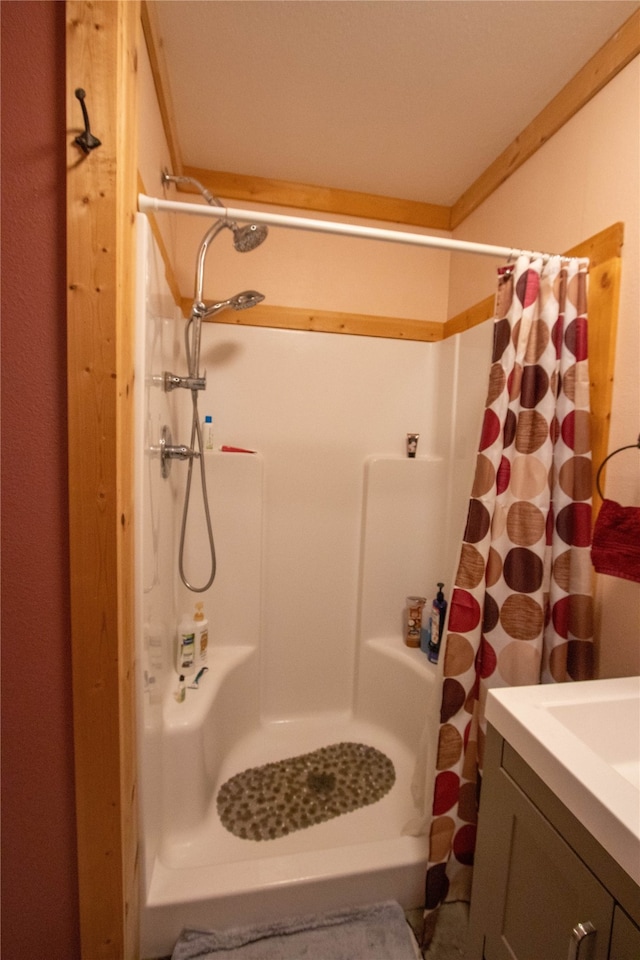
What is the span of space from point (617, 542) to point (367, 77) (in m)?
1.54

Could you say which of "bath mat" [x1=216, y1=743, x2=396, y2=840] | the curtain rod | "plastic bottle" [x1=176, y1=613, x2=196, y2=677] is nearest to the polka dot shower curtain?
the curtain rod

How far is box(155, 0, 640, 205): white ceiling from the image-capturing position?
112 centimetres

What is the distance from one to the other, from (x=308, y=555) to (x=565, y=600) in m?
1.05

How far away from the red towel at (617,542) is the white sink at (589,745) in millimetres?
259

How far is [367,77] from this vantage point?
1.31m

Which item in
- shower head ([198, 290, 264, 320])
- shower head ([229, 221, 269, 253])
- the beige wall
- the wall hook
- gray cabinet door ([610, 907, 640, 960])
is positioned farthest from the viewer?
shower head ([198, 290, 264, 320])

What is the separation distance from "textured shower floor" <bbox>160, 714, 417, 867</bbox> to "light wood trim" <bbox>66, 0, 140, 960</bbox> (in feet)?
1.18

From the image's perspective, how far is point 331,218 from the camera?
1.89 metres

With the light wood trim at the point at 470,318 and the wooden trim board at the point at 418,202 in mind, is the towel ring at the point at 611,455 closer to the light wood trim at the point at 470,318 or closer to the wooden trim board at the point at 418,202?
the light wood trim at the point at 470,318

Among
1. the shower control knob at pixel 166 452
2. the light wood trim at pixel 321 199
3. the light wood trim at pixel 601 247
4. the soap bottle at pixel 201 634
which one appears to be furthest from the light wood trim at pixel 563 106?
the soap bottle at pixel 201 634

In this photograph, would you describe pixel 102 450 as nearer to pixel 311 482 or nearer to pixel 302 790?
pixel 311 482

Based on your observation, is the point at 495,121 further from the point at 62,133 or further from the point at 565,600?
the point at 565,600

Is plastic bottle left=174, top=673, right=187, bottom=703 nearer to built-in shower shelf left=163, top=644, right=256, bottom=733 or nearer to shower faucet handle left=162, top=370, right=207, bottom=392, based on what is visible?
built-in shower shelf left=163, top=644, right=256, bottom=733

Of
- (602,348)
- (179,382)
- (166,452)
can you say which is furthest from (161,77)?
(602,348)
